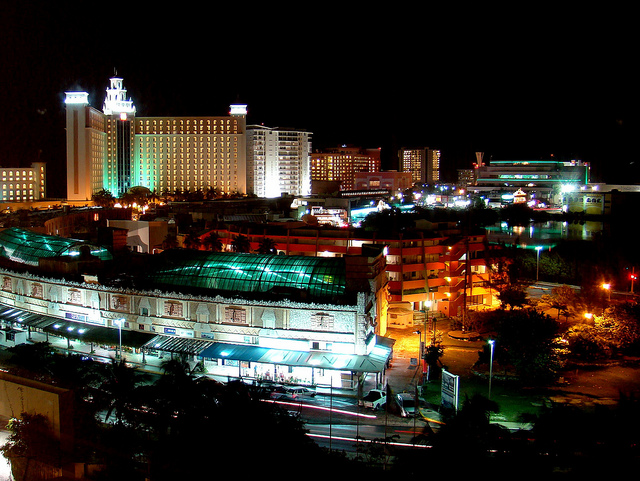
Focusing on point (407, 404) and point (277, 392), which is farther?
point (277, 392)

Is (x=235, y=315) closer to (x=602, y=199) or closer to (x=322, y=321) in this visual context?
(x=322, y=321)

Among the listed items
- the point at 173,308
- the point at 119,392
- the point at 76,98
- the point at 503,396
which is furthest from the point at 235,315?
the point at 76,98

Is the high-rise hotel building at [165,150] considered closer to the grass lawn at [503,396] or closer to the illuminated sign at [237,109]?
the illuminated sign at [237,109]

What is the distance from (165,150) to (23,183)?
35681 mm

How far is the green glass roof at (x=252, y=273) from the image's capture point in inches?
1453

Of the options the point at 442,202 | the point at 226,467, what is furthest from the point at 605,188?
the point at 226,467

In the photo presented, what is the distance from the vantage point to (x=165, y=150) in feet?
506

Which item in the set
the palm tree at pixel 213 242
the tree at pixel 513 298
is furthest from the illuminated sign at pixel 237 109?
the tree at pixel 513 298

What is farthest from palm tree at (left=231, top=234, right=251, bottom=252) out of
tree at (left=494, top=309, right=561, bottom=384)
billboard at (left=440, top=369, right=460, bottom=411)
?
billboard at (left=440, top=369, right=460, bottom=411)

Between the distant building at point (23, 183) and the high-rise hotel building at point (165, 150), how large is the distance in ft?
40.2

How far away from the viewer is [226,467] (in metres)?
21.1

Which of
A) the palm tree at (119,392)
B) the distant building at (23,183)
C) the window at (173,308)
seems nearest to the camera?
the palm tree at (119,392)

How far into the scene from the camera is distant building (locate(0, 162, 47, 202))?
12812cm

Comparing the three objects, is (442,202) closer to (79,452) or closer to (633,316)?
(633,316)
